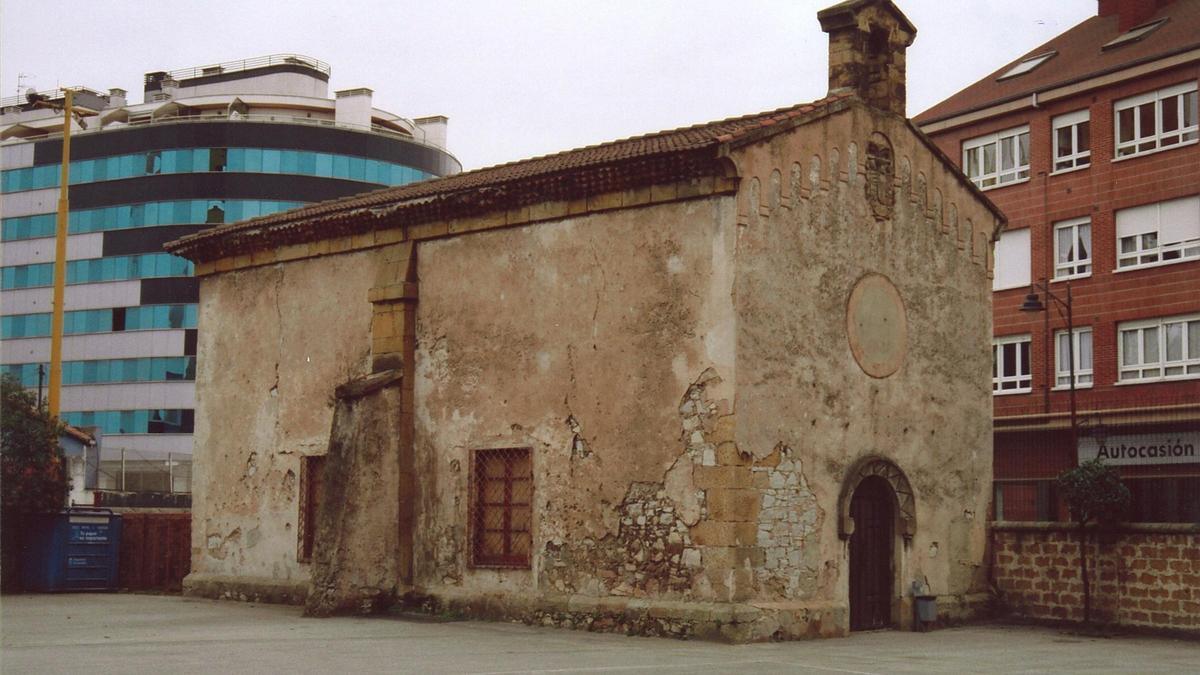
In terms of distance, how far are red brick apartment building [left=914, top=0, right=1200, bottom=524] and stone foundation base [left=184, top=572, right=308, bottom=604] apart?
17.9 m

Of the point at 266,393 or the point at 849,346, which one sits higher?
the point at 849,346

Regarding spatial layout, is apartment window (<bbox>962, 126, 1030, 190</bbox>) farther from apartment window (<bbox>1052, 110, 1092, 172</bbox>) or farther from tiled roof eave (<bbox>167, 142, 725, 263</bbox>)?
tiled roof eave (<bbox>167, 142, 725, 263</bbox>)

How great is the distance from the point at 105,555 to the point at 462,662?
1429 cm

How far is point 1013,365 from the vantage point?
121 feet

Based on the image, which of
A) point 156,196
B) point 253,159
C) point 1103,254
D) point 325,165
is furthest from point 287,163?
point 1103,254

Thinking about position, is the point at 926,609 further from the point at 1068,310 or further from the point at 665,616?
the point at 1068,310

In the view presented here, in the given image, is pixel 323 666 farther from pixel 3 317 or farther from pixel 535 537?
pixel 3 317

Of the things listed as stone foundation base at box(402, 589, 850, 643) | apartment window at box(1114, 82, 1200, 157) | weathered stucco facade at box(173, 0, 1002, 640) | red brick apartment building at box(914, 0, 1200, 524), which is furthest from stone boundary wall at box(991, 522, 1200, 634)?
apartment window at box(1114, 82, 1200, 157)

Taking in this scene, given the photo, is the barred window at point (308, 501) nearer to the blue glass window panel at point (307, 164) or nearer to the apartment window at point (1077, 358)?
the apartment window at point (1077, 358)

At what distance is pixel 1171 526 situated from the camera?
1930cm

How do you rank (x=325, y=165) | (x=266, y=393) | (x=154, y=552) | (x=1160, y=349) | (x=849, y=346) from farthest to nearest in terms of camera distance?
(x=325, y=165), (x=1160, y=349), (x=154, y=552), (x=266, y=393), (x=849, y=346)

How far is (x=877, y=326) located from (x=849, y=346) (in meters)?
0.76

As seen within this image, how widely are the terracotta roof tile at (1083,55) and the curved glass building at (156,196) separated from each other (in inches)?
A: 1446

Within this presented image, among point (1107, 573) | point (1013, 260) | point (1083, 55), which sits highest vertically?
point (1083, 55)
